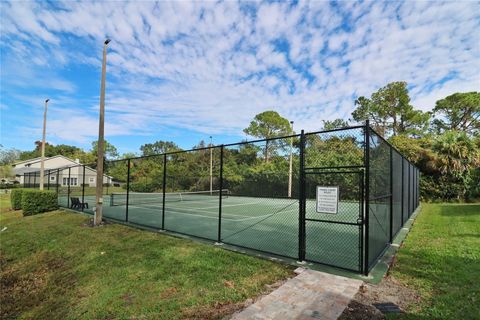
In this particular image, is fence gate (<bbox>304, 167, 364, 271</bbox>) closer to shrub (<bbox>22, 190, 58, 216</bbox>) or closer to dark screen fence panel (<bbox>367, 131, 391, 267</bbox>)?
dark screen fence panel (<bbox>367, 131, 391, 267</bbox>)

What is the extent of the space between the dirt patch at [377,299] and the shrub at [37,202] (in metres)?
14.7

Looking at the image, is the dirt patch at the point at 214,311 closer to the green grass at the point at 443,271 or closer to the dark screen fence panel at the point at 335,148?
the green grass at the point at 443,271

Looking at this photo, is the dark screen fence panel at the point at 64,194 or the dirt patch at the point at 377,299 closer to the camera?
the dirt patch at the point at 377,299

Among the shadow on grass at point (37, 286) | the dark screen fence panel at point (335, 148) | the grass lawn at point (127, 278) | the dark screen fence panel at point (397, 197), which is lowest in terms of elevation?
the shadow on grass at point (37, 286)

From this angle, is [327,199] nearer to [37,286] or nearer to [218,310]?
[218,310]

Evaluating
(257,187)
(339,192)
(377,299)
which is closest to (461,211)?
(257,187)

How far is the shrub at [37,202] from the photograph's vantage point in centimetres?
1327

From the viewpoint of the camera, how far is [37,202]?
44.4 feet

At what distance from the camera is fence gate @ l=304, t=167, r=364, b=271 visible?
16.1 feet

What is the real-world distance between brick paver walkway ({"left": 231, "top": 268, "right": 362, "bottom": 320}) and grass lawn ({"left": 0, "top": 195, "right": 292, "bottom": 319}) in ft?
0.96

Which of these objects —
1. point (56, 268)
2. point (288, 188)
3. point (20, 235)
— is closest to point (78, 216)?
point (20, 235)

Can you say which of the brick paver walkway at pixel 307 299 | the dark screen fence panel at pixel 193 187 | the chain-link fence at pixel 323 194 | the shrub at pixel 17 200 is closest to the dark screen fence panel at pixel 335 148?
the chain-link fence at pixel 323 194

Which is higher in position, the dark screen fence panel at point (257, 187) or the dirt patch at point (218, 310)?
the dark screen fence panel at point (257, 187)

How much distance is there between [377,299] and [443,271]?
1.80m
